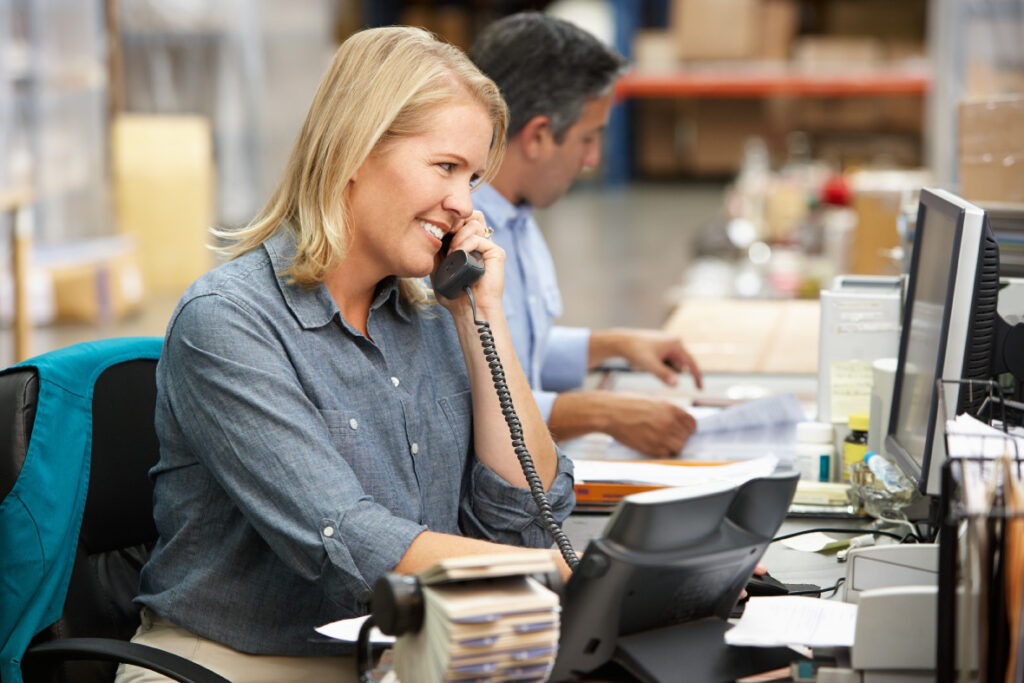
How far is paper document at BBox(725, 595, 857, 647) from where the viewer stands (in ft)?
3.86

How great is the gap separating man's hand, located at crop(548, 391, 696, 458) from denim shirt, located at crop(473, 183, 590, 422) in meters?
0.06

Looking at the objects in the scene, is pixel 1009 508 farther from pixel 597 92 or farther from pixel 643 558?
pixel 597 92

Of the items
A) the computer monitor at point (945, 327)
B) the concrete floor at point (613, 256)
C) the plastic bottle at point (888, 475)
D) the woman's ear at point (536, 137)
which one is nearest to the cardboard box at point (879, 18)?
the concrete floor at point (613, 256)

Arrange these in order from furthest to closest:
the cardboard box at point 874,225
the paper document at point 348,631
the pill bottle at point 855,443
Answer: the cardboard box at point 874,225
the pill bottle at point 855,443
the paper document at point 348,631

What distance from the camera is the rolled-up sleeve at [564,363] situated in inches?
105

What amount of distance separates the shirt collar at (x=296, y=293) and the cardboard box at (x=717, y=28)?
1060 cm

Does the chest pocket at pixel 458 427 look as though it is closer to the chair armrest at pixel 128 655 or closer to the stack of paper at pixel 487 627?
the chair armrest at pixel 128 655

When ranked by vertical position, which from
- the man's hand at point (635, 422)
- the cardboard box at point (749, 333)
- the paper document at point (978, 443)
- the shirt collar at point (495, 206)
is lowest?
the cardboard box at point (749, 333)

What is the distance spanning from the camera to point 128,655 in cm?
137

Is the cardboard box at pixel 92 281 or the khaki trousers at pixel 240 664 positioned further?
the cardboard box at pixel 92 281

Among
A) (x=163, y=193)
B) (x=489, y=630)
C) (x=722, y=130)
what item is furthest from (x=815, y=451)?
(x=722, y=130)

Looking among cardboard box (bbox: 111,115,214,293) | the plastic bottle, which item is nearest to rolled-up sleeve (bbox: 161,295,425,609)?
the plastic bottle

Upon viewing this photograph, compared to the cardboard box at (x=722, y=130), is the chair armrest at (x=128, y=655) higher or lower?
higher

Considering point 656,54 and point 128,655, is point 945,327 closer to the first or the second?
point 128,655
